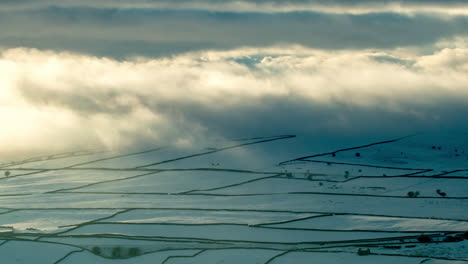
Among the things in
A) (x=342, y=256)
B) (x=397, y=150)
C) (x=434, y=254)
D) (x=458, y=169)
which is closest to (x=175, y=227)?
(x=342, y=256)

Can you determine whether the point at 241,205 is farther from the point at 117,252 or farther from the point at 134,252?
the point at 117,252

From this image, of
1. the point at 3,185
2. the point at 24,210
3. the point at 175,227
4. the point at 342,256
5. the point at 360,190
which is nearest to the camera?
the point at 342,256

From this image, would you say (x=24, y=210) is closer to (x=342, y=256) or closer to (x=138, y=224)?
(x=138, y=224)

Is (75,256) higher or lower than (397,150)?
lower

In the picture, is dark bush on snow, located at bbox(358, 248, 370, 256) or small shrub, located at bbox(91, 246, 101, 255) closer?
dark bush on snow, located at bbox(358, 248, 370, 256)

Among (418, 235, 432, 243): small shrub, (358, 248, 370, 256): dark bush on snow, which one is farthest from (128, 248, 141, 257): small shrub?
(418, 235, 432, 243): small shrub

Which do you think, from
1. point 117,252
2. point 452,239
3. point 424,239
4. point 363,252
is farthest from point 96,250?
point 452,239

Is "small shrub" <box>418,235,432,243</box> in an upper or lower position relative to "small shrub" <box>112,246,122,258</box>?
lower

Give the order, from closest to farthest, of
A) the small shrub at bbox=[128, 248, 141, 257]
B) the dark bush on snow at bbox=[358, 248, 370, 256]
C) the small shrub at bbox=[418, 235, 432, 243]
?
the dark bush on snow at bbox=[358, 248, 370, 256], the small shrub at bbox=[128, 248, 141, 257], the small shrub at bbox=[418, 235, 432, 243]

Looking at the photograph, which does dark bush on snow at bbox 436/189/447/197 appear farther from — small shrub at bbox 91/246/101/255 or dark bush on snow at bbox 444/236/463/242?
small shrub at bbox 91/246/101/255

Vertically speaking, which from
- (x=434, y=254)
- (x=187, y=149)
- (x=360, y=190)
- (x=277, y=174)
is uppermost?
(x=187, y=149)
